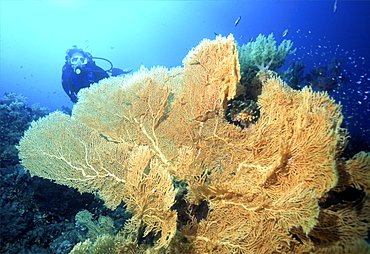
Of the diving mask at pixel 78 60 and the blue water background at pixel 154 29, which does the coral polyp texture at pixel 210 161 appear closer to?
the diving mask at pixel 78 60

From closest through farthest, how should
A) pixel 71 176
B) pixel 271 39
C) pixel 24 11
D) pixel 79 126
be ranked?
pixel 71 176, pixel 79 126, pixel 271 39, pixel 24 11

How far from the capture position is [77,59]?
9617mm

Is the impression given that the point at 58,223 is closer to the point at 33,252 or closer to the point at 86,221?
the point at 33,252

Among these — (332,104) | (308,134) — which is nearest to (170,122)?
(308,134)

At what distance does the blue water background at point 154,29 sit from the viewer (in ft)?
210

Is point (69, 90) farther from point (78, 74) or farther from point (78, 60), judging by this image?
point (78, 60)

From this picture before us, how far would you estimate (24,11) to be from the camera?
233ft

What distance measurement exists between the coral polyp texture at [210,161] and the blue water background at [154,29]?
4852 cm

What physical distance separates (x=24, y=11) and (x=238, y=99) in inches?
3921

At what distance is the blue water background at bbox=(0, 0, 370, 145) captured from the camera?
64000 millimetres

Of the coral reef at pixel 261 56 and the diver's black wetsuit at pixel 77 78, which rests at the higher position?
the diver's black wetsuit at pixel 77 78

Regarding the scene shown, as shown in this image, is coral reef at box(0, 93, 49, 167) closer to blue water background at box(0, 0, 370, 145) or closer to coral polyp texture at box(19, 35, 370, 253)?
coral polyp texture at box(19, 35, 370, 253)

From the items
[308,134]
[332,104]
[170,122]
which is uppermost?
[170,122]

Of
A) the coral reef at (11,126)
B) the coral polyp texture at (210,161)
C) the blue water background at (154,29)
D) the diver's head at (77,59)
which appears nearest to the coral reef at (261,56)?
the coral polyp texture at (210,161)
